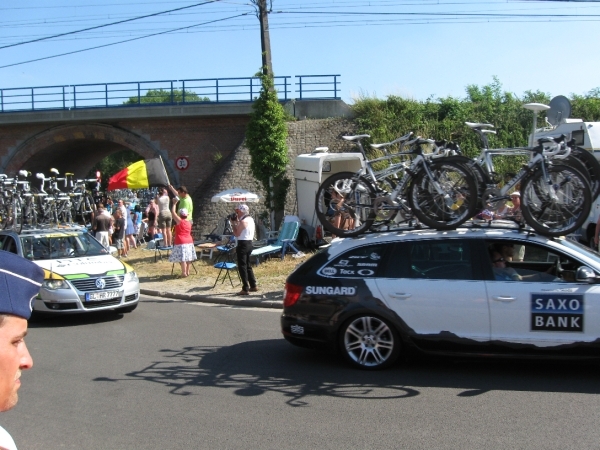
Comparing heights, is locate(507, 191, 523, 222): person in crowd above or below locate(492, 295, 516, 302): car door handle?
above

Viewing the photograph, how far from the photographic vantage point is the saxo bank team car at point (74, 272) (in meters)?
11.2

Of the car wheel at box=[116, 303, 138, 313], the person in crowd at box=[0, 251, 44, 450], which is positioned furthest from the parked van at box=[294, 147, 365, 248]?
the person in crowd at box=[0, 251, 44, 450]

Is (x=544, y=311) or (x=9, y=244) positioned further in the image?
(x=9, y=244)

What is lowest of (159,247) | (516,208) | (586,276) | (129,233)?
(159,247)

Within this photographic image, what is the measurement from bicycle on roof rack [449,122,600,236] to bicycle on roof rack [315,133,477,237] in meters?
0.21

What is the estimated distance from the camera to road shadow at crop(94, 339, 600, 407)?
6.98m

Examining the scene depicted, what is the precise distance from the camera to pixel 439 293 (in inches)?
289

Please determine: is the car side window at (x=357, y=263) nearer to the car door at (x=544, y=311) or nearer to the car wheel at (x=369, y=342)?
the car wheel at (x=369, y=342)

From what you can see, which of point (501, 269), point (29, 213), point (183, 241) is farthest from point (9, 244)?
point (501, 269)

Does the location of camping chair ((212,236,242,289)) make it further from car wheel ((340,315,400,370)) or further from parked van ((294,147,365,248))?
car wheel ((340,315,400,370))

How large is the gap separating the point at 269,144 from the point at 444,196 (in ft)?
48.7

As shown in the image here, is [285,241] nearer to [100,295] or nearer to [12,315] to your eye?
[100,295]

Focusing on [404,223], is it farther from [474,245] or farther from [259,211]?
[259,211]

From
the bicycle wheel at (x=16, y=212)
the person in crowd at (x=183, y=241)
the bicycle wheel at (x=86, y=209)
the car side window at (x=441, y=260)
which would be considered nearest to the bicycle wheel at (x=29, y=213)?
the bicycle wheel at (x=16, y=212)
